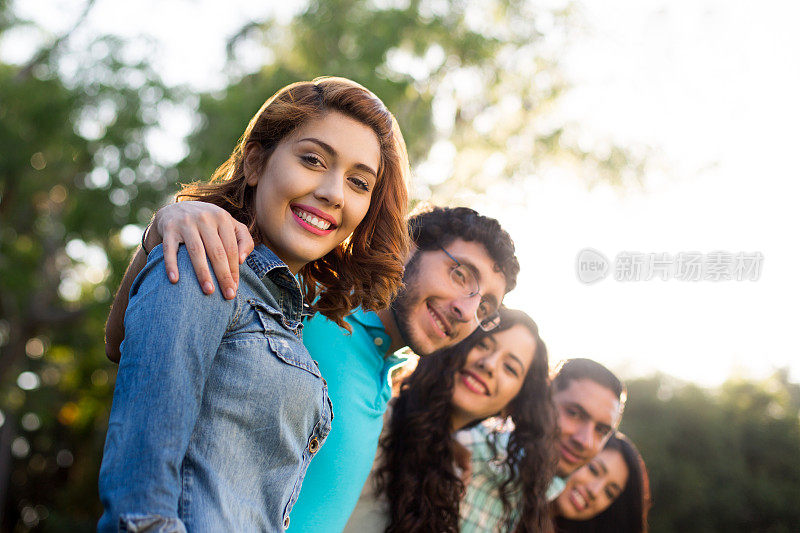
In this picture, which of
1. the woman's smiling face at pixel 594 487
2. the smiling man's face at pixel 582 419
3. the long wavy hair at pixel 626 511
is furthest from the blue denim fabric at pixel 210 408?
the long wavy hair at pixel 626 511

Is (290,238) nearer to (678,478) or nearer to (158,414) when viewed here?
(158,414)

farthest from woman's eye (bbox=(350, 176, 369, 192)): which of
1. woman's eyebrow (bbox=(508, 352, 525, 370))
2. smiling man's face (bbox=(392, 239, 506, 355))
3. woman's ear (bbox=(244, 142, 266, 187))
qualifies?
woman's eyebrow (bbox=(508, 352, 525, 370))

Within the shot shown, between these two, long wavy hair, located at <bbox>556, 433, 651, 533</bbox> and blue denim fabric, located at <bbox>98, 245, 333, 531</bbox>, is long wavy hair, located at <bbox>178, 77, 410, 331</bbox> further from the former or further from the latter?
long wavy hair, located at <bbox>556, 433, 651, 533</bbox>

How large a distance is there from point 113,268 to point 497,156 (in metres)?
5.68

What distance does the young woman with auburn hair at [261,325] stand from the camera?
1218 millimetres

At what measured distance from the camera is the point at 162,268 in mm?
1351

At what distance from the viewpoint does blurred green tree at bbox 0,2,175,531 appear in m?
9.03

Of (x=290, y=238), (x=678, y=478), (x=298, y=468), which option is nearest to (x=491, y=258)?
(x=290, y=238)

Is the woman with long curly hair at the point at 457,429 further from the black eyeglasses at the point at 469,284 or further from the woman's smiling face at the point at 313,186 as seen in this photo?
the woman's smiling face at the point at 313,186

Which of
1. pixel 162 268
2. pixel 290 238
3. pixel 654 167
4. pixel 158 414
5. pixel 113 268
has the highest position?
pixel 654 167

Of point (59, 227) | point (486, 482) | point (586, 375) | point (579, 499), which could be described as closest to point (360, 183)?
point (486, 482)

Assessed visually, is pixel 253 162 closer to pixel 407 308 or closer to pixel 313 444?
pixel 313 444

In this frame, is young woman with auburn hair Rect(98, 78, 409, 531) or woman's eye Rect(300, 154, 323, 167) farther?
woman's eye Rect(300, 154, 323, 167)

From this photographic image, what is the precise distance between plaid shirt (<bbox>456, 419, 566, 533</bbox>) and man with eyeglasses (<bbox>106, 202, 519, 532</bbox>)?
699 mm
